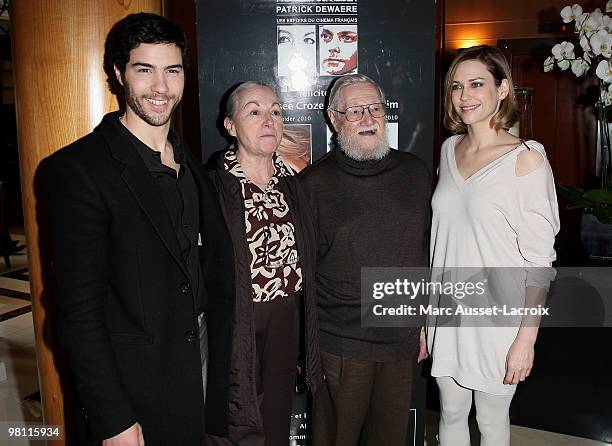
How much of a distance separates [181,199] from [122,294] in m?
0.30

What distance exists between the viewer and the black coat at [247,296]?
6.00ft

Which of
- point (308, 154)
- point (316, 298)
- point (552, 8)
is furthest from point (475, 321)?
point (552, 8)

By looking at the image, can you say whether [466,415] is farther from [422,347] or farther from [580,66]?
[580,66]

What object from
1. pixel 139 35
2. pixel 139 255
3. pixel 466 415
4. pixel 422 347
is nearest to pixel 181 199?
pixel 139 255

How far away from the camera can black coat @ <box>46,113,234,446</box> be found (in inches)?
54.7

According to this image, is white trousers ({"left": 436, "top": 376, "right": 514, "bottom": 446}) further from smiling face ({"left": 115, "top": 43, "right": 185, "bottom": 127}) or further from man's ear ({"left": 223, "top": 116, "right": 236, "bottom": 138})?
smiling face ({"left": 115, "top": 43, "right": 185, "bottom": 127})

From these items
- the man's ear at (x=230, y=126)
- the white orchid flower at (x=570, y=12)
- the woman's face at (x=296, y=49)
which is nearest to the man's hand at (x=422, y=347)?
the man's ear at (x=230, y=126)

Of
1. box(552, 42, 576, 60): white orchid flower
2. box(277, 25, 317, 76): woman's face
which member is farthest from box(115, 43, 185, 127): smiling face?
box(552, 42, 576, 60): white orchid flower

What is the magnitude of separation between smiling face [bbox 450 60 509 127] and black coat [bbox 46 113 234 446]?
0.88 metres

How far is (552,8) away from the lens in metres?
6.16

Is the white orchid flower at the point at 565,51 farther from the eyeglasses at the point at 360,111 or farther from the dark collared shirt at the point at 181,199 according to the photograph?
the dark collared shirt at the point at 181,199

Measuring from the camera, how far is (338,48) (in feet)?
7.52

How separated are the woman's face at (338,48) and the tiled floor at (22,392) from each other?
1.73 metres

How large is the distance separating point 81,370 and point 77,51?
1070 millimetres
